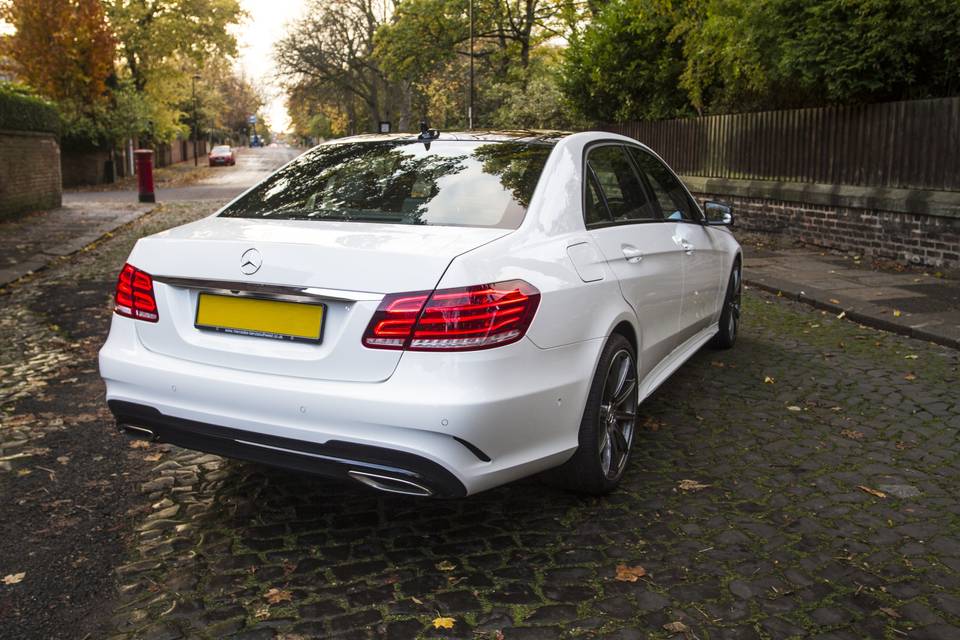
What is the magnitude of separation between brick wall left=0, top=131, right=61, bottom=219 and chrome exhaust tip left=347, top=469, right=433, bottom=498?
17.3 m

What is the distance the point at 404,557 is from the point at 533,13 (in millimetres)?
38872

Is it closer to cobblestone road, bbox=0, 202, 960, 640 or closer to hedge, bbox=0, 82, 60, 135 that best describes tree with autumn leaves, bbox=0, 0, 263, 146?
hedge, bbox=0, 82, 60, 135

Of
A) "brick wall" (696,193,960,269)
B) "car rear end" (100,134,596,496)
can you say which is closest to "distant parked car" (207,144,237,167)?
"brick wall" (696,193,960,269)

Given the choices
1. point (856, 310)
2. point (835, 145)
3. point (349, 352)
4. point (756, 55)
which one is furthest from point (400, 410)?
point (756, 55)

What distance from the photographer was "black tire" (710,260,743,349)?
6.84 m

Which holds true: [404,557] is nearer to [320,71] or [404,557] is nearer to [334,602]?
[334,602]

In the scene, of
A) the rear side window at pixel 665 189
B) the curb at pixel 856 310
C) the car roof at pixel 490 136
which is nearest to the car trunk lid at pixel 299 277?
the car roof at pixel 490 136

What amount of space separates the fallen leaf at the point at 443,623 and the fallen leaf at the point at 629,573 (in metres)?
0.67

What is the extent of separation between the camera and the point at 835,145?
13383 mm

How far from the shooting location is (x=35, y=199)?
20.1 meters

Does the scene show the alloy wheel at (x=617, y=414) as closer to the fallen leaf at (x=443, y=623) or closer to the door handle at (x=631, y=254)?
the door handle at (x=631, y=254)

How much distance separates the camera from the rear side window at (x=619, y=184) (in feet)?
14.4

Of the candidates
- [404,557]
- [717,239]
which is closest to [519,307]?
[404,557]

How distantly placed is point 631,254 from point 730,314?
118 inches
